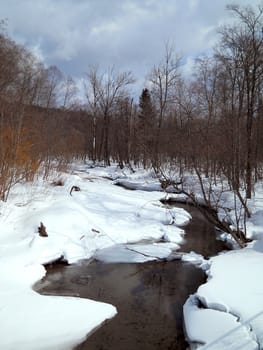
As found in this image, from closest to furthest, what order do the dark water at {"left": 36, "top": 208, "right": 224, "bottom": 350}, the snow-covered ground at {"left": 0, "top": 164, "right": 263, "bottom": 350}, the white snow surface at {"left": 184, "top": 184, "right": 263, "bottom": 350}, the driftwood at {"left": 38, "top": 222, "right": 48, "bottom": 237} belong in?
the white snow surface at {"left": 184, "top": 184, "right": 263, "bottom": 350} < the snow-covered ground at {"left": 0, "top": 164, "right": 263, "bottom": 350} < the dark water at {"left": 36, "top": 208, "right": 224, "bottom": 350} < the driftwood at {"left": 38, "top": 222, "right": 48, "bottom": 237}

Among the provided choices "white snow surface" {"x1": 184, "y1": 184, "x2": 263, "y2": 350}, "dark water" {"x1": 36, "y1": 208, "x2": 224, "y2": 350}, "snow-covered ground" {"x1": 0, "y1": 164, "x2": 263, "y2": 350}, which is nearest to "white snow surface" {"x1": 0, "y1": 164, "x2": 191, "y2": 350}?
"snow-covered ground" {"x1": 0, "y1": 164, "x2": 263, "y2": 350}

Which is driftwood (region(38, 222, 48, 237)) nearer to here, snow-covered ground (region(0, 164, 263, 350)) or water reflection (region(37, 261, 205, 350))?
snow-covered ground (region(0, 164, 263, 350))

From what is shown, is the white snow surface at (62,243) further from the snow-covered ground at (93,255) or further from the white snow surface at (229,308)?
the white snow surface at (229,308)

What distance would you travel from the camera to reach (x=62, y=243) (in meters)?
8.16

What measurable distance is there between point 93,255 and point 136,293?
98.1 inches

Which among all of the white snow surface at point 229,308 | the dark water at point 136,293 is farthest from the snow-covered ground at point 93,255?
the dark water at point 136,293

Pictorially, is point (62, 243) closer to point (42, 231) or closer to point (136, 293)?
point (42, 231)

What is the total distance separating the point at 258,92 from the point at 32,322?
1514 centimetres

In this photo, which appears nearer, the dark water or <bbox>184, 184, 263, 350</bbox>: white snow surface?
<bbox>184, 184, 263, 350</bbox>: white snow surface

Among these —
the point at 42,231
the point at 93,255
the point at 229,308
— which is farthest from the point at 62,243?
the point at 229,308

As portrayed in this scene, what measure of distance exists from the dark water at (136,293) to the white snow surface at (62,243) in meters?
0.31

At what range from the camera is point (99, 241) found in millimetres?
9172

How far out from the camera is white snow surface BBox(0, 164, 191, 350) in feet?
14.8

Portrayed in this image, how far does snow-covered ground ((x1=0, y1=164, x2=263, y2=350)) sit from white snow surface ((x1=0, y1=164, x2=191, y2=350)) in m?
0.01
